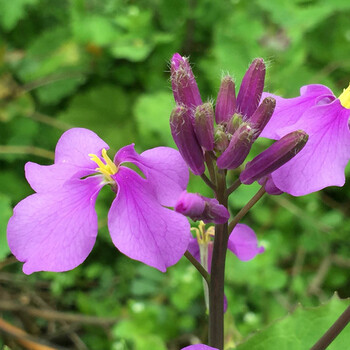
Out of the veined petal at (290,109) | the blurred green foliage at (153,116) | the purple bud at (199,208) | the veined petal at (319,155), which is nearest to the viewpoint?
the purple bud at (199,208)

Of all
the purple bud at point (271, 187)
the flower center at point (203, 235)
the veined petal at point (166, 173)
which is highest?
the veined petal at point (166, 173)

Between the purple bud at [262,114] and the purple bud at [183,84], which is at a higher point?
the purple bud at [183,84]

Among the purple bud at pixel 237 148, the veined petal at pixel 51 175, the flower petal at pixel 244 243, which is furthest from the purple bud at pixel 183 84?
the flower petal at pixel 244 243

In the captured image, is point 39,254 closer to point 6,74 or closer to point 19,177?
point 19,177

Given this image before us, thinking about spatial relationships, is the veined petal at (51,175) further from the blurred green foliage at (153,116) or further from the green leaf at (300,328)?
the blurred green foliage at (153,116)

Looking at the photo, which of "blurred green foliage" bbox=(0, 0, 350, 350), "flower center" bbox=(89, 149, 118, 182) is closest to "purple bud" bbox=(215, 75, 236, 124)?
"flower center" bbox=(89, 149, 118, 182)

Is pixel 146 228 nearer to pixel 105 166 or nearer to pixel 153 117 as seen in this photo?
pixel 105 166
